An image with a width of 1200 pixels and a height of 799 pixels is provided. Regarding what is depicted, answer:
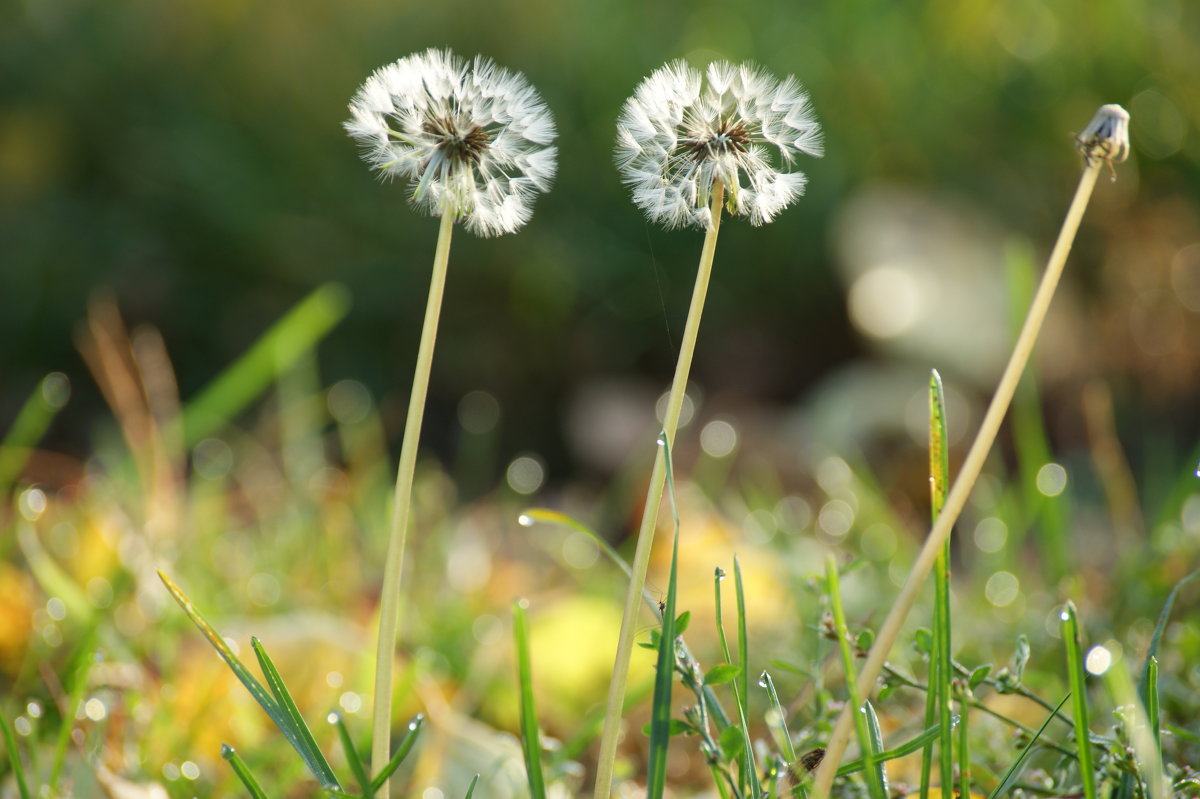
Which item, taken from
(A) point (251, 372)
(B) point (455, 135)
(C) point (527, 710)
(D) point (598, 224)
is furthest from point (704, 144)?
(D) point (598, 224)

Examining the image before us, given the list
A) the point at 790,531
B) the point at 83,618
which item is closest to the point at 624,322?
the point at 790,531

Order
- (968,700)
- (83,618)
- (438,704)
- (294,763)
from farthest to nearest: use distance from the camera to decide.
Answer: (83,618)
(438,704)
(294,763)
(968,700)

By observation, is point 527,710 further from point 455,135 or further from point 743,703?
point 455,135

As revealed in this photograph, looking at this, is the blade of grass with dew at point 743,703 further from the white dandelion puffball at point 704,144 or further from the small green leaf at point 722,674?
the white dandelion puffball at point 704,144

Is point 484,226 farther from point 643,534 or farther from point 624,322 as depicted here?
point 624,322

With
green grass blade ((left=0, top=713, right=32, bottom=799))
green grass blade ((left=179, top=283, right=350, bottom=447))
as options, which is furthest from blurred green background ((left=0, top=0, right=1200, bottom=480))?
green grass blade ((left=0, top=713, right=32, bottom=799))

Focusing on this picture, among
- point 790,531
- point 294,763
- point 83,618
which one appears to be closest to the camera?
point 294,763
